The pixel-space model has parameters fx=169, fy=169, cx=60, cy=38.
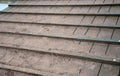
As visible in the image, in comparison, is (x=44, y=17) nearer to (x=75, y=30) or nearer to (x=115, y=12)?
(x=75, y=30)

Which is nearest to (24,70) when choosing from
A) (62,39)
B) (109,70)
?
(62,39)

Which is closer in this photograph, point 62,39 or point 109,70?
point 109,70

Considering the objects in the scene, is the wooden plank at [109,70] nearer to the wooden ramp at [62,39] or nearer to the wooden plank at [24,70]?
the wooden ramp at [62,39]

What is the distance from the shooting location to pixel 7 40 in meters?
3.11

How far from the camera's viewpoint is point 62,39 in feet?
9.20

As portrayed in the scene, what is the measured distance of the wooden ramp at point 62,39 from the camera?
2227 millimetres

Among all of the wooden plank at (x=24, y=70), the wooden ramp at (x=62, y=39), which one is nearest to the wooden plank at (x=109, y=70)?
the wooden ramp at (x=62, y=39)

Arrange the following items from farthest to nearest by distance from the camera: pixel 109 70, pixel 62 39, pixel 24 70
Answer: pixel 62 39
pixel 24 70
pixel 109 70

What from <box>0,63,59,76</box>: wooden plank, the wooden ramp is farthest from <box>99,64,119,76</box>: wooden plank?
<box>0,63,59,76</box>: wooden plank

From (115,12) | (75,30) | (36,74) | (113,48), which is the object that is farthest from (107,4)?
(36,74)

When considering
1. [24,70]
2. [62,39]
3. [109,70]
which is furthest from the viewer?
[62,39]

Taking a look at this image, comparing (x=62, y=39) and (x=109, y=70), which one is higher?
(x=62, y=39)

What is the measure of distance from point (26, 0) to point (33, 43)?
197 centimetres

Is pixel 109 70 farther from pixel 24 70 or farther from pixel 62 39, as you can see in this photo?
pixel 24 70
